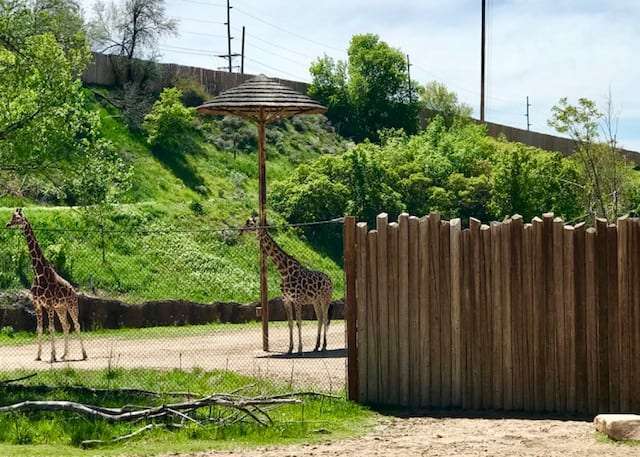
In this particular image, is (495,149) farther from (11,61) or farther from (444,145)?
(11,61)

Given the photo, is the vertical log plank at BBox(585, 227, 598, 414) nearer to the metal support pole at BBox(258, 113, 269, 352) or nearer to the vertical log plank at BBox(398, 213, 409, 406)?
the vertical log plank at BBox(398, 213, 409, 406)

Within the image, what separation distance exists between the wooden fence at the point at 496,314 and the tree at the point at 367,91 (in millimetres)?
41105

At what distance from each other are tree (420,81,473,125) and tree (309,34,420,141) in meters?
1.91

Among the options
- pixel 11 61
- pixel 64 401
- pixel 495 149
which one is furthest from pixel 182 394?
pixel 495 149

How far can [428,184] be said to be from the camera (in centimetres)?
4000

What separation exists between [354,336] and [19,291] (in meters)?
13.1

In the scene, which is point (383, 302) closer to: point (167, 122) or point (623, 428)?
point (623, 428)

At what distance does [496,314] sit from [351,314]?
1647 millimetres

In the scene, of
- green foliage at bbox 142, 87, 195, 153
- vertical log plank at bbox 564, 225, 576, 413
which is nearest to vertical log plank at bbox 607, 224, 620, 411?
vertical log plank at bbox 564, 225, 576, 413

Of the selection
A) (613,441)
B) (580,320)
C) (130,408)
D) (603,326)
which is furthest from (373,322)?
(613,441)

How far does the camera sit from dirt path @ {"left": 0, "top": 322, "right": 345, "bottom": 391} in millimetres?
15766

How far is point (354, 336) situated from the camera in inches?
520

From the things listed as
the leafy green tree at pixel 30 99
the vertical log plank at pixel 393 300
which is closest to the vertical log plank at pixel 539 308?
the vertical log plank at pixel 393 300

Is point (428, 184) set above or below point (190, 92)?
below
